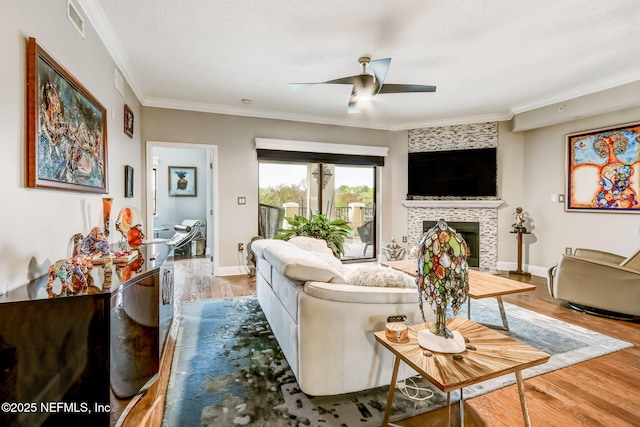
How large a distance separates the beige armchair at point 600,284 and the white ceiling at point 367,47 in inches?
84.0

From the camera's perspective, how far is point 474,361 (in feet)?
3.91

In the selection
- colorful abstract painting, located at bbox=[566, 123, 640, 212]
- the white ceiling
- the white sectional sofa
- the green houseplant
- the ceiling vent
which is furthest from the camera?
the green houseplant

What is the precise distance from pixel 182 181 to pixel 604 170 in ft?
25.7

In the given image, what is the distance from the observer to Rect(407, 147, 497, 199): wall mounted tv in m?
5.28

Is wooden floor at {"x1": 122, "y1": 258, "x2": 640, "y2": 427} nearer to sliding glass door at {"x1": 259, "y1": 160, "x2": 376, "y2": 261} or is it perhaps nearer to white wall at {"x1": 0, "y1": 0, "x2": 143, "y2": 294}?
white wall at {"x1": 0, "y1": 0, "x2": 143, "y2": 294}

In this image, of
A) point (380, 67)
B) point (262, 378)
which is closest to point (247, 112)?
point (380, 67)

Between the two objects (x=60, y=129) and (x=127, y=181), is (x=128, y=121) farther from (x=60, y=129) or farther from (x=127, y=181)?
(x=60, y=129)

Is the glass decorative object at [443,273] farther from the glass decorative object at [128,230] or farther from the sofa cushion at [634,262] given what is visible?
the sofa cushion at [634,262]

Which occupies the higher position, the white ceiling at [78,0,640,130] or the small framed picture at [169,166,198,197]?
the white ceiling at [78,0,640,130]

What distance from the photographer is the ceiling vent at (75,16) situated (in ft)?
6.53

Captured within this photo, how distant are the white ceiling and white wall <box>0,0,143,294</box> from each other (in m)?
0.50

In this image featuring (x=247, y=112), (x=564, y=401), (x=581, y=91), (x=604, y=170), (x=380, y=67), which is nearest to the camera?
(x=564, y=401)

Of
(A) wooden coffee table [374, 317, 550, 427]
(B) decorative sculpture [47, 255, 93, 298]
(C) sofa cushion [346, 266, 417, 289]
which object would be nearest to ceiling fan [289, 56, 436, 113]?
(C) sofa cushion [346, 266, 417, 289]

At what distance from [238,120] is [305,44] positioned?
2.26 meters
